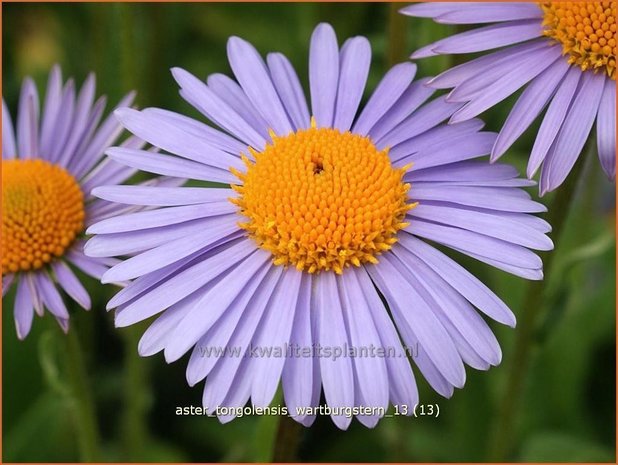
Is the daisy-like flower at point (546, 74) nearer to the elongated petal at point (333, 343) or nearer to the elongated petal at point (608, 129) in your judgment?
the elongated petal at point (608, 129)

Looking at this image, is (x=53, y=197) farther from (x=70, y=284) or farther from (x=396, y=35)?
(x=396, y=35)

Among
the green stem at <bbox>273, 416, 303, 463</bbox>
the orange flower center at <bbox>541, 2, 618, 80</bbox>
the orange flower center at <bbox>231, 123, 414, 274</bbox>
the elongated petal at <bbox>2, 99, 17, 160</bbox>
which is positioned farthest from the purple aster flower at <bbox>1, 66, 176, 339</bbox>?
the orange flower center at <bbox>541, 2, 618, 80</bbox>

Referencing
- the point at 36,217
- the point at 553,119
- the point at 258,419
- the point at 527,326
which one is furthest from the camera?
the point at 258,419

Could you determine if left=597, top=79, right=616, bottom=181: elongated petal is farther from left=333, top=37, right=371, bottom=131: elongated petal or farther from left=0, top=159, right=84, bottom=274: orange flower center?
left=0, top=159, right=84, bottom=274: orange flower center

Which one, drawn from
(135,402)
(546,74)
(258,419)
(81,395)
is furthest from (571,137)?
A: (135,402)

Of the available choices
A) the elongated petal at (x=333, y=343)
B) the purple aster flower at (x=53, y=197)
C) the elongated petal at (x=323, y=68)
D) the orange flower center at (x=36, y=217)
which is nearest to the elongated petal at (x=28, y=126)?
the purple aster flower at (x=53, y=197)
